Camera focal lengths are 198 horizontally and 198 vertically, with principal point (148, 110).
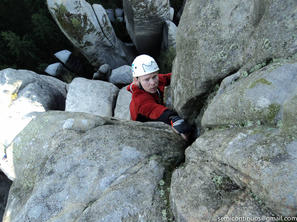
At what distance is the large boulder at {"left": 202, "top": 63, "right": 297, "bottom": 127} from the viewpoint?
6.21 feet

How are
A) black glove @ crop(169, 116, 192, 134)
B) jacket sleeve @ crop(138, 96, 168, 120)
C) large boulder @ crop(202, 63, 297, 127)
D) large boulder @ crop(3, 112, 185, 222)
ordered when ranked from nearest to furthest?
1. large boulder @ crop(202, 63, 297, 127)
2. large boulder @ crop(3, 112, 185, 222)
3. black glove @ crop(169, 116, 192, 134)
4. jacket sleeve @ crop(138, 96, 168, 120)

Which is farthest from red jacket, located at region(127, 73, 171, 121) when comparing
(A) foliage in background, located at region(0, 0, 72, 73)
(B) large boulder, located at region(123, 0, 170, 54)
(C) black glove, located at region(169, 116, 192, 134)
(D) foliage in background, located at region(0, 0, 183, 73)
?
(A) foliage in background, located at region(0, 0, 72, 73)

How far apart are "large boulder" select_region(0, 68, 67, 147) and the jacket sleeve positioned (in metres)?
4.95

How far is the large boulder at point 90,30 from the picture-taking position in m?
8.89

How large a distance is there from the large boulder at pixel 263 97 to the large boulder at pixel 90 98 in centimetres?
637

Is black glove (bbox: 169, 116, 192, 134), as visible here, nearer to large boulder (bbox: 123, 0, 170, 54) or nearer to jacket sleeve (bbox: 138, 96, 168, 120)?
jacket sleeve (bbox: 138, 96, 168, 120)

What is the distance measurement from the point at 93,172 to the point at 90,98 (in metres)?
5.77

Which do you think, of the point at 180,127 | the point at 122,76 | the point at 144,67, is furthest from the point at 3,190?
the point at 180,127

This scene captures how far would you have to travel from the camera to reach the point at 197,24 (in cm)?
327

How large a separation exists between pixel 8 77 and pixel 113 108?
4.41 meters

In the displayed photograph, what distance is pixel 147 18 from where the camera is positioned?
9.82m

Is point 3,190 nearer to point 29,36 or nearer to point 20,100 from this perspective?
point 20,100

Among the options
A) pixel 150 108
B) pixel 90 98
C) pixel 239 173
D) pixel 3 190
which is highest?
pixel 239 173

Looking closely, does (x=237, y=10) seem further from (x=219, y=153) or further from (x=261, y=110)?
(x=219, y=153)
